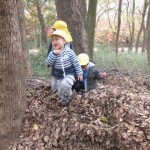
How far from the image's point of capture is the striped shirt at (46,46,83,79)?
5.82 meters

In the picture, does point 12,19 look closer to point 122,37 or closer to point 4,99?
point 4,99

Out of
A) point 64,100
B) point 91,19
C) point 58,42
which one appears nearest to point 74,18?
point 58,42

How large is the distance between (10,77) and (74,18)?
148 inches

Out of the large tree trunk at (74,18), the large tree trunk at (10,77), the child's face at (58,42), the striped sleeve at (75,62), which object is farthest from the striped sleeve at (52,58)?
the large tree trunk at (74,18)

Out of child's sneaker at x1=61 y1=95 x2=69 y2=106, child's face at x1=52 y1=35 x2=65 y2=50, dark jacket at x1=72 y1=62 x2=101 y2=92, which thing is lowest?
child's sneaker at x1=61 y1=95 x2=69 y2=106

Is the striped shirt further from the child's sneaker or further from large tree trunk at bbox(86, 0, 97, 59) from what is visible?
large tree trunk at bbox(86, 0, 97, 59)

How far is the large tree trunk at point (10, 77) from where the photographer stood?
195 inches

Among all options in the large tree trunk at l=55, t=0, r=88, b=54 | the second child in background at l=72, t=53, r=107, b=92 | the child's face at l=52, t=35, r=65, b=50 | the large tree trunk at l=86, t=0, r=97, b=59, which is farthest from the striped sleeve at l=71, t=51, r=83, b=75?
the large tree trunk at l=86, t=0, r=97, b=59

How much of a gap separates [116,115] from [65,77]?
1.13m

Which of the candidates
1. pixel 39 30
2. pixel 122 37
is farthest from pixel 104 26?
pixel 39 30

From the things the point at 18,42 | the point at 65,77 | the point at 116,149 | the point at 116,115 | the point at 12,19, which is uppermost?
the point at 12,19

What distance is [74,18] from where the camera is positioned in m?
8.46

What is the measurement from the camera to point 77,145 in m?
5.28

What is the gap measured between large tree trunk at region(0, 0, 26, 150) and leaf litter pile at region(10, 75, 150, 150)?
24 centimetres
